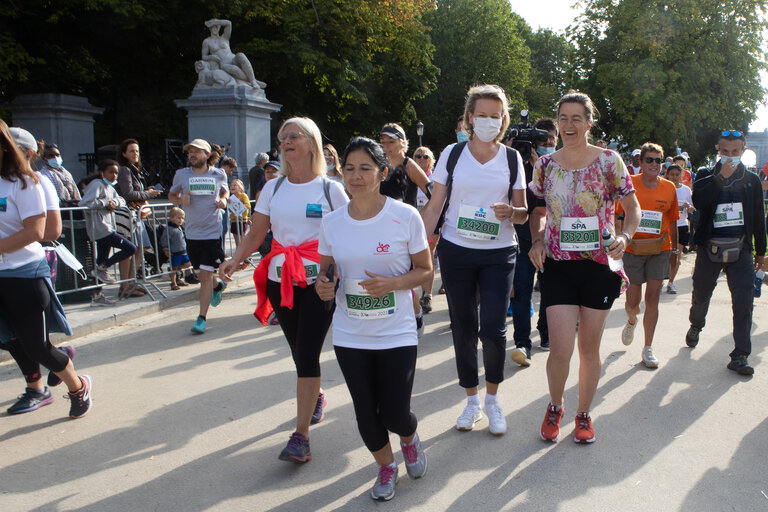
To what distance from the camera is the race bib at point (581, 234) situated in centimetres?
393

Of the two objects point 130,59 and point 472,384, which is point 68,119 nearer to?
point 130,59

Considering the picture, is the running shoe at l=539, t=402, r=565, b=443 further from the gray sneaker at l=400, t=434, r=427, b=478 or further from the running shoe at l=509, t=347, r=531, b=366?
the running shoe at l=509, t=347, r=531, b=366

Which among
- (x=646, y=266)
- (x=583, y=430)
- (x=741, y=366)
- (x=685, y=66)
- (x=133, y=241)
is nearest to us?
(x=583, y=430)

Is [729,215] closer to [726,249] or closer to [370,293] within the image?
[726,249]

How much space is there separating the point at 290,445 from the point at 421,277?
52.2 inches

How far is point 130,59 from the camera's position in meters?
24.1

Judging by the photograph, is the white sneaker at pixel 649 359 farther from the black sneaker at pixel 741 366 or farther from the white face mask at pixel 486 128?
the white face mask at pixel 486 128

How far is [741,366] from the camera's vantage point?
18.5 ft

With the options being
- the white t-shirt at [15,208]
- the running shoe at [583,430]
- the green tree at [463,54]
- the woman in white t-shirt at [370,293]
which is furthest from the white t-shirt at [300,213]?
the green tree at [463,54]

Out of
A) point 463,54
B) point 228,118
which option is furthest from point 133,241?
point 463,54

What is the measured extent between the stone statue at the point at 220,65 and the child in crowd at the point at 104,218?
28.7ft

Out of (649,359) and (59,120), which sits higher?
(59,120)

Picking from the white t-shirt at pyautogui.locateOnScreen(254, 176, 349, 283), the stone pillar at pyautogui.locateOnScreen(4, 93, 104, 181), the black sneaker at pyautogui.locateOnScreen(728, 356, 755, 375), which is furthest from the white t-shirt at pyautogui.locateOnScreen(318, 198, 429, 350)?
the stone pillar at pyautogui.locateOnScreen(4, 93, 104, 181)

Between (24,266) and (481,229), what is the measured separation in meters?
2.87
